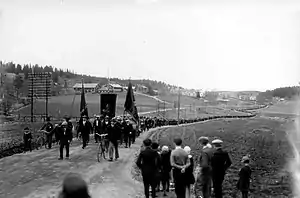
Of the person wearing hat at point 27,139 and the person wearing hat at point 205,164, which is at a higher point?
the person wearing hat at point 205,164

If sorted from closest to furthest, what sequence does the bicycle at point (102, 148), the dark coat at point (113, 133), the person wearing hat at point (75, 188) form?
the person wearing hat at point (75, 188) → the dark coat at point (113, 133) → the bicycle at point (102, 148)

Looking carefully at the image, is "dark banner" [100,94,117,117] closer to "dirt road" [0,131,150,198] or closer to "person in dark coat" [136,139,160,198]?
"dirt road" [0,131,150,198]

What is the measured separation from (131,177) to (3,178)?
481 centimetres

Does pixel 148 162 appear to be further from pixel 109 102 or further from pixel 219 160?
pixel 109 102

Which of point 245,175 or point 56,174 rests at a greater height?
point 245,175

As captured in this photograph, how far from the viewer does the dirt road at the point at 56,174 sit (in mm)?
13500

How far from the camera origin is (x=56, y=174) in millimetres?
16156

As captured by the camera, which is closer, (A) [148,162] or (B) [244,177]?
(A) [148,162]

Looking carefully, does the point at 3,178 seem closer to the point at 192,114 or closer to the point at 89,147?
the point at 89,147

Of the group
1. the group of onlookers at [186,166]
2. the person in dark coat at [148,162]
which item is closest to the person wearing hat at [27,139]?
the group of onlookers at [186,166]

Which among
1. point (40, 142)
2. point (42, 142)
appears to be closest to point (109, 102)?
point (42, 142)

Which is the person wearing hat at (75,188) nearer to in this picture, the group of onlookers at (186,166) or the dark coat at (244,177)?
the group of onlookers at (186,166)

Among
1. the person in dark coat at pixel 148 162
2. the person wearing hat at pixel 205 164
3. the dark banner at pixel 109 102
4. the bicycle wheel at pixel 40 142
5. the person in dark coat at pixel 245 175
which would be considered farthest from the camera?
the dark banner at pixel 109 102

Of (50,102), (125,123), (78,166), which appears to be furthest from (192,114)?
(78,166)
